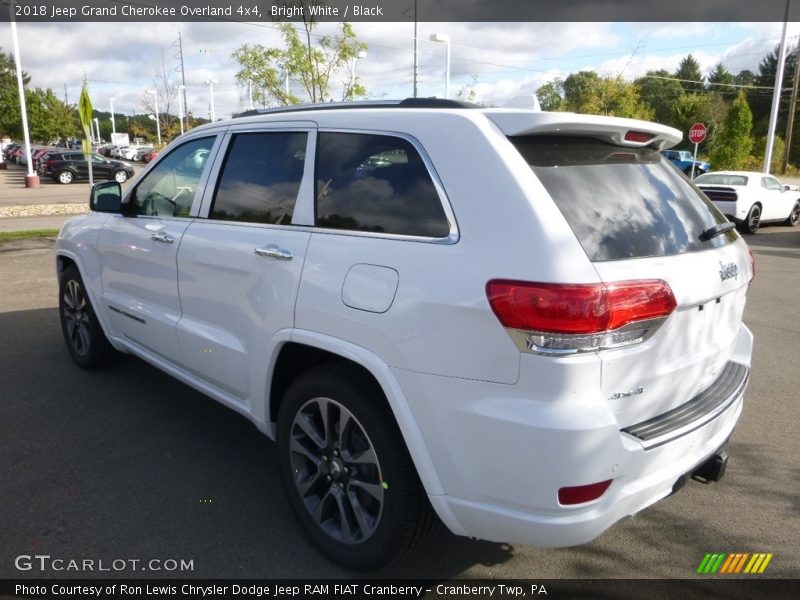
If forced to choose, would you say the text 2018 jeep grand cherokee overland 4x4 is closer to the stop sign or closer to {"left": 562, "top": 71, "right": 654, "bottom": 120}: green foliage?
the stop sign

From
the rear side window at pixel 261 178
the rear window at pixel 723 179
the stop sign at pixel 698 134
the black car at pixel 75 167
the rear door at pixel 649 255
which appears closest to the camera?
the rear door at pixel 649 255

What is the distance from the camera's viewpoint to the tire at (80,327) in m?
4.82

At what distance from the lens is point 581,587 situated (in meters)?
2.63

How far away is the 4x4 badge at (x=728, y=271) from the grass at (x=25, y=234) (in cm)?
1347

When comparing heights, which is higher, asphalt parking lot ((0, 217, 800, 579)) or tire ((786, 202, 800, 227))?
tire ((786, 202, 800, 227))

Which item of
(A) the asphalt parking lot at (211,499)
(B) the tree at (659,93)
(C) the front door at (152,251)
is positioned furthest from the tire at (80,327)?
(B) the tree at (659,93)

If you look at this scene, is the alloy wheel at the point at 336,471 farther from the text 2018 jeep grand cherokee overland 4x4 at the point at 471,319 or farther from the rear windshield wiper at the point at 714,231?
the rear windshield wiper at the point at 714,231

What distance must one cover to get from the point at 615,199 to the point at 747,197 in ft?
49.6

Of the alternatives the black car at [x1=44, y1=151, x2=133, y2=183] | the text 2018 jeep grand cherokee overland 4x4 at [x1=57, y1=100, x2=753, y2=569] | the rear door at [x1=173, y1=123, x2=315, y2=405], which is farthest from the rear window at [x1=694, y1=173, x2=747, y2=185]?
the black car at [x1=44, y1=151, x2=133, y2=183]

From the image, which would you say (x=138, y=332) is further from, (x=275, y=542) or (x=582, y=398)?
(x=582, y=398)

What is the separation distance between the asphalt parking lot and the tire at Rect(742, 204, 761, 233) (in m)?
12.0

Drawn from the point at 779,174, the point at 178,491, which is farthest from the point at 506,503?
the point at 779,174

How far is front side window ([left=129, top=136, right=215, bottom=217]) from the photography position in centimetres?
362
